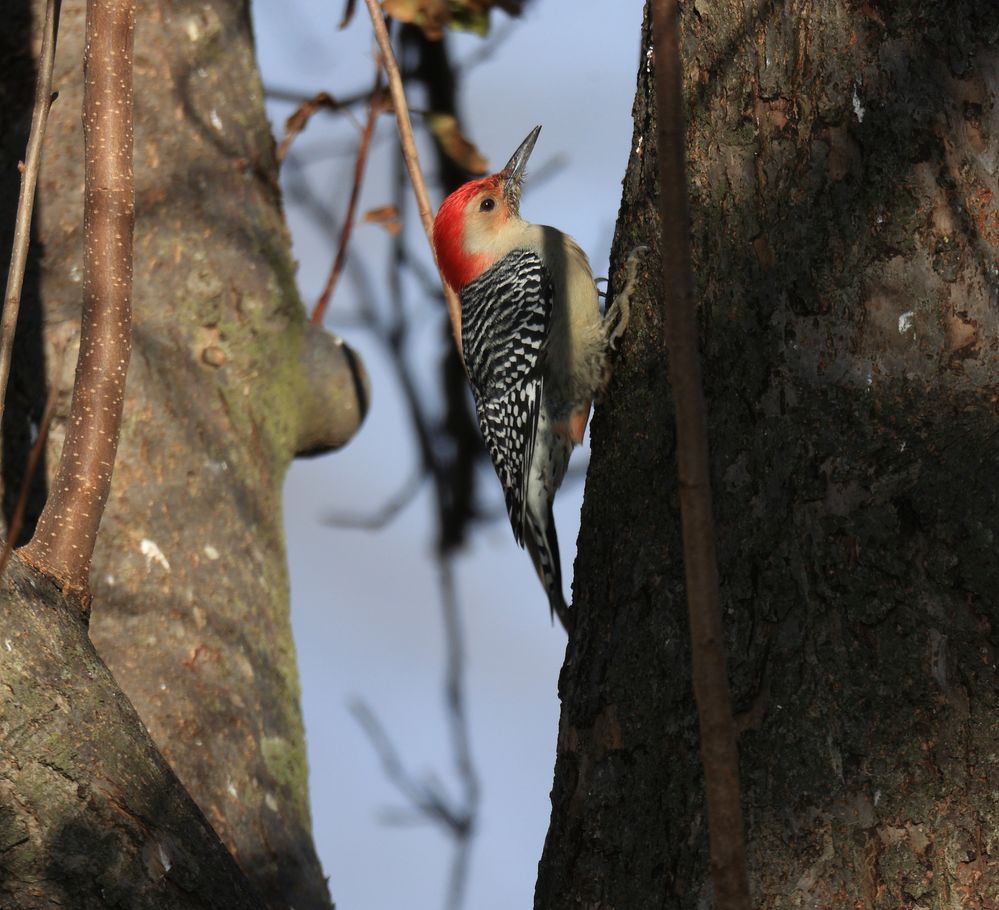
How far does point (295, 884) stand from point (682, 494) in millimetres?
1992

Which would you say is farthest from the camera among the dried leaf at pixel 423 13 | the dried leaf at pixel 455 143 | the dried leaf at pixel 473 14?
the dried leaf at pixel 473 14

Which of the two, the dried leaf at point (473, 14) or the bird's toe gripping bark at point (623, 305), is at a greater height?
the dried leaf at point (473, 14)

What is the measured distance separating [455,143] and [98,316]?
2953 mm

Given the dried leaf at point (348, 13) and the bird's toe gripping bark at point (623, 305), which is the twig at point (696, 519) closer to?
the bird's toe gripping bark at point (623, 305)

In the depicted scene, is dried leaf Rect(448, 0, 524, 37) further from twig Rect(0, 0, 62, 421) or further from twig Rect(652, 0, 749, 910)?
twig Rect(652, 0, 749, 910)

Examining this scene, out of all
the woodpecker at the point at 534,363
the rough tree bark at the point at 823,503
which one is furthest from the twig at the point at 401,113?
the rough tree bark at the point at 823,503

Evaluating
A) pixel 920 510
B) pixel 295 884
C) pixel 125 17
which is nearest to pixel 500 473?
pixel 295 884

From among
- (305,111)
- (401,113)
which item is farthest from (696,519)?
(305,111)

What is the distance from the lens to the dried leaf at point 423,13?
4738 mm

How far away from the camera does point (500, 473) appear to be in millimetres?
4727

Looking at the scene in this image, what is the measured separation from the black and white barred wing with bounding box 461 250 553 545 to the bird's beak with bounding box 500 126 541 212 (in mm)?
331

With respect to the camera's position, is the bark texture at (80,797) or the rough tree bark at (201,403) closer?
the bark texture at (80,797)

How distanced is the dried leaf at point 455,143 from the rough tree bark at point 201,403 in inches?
39.5

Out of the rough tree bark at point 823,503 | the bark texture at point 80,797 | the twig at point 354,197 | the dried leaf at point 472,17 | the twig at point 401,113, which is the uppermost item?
the dried leaf at point 472,17
